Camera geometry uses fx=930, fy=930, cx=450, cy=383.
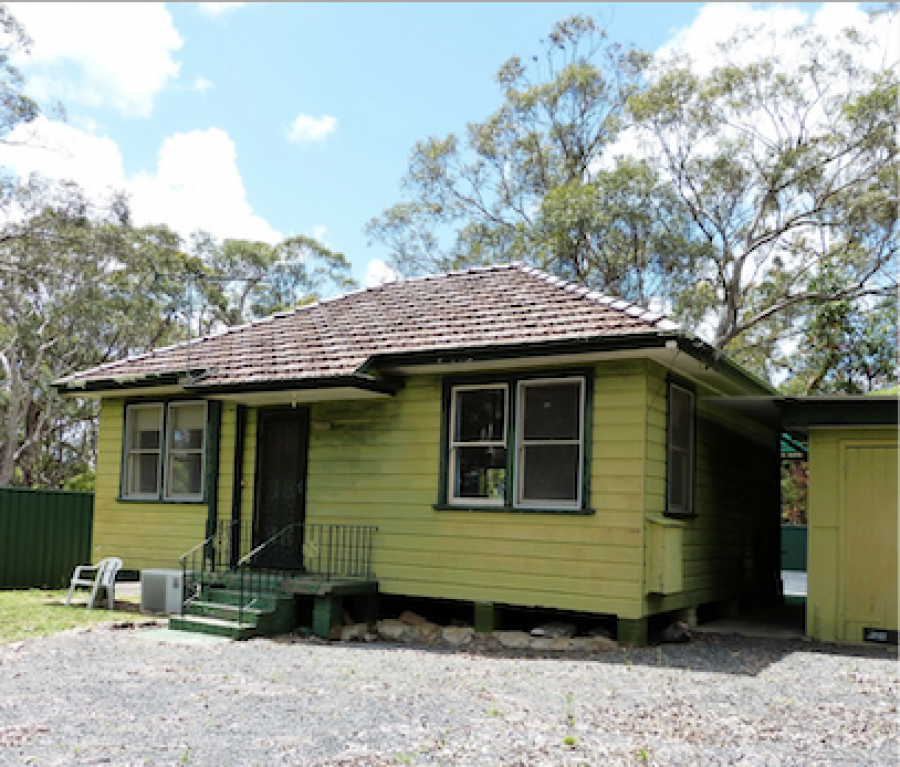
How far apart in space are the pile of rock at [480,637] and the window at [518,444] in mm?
1285

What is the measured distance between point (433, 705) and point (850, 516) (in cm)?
537

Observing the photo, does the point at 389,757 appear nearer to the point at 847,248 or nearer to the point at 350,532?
the point at 350,532

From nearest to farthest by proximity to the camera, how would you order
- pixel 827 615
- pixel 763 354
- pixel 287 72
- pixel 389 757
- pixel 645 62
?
1. pixel 389 757
2. pixel 827 615
3. pixel 287 72
4. pixel 645 62
5. pixel 763 354

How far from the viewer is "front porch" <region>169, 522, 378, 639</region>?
9.55m

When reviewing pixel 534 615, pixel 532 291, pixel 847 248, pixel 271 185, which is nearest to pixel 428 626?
pixel 534 615

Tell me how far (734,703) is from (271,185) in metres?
15.8

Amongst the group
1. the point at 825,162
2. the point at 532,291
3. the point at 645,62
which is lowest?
the point at 532,291

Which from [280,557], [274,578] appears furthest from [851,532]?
[280,557]

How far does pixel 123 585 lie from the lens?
570 inches

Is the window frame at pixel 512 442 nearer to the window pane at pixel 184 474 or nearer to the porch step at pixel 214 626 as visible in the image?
the porch step at pixel 214 626

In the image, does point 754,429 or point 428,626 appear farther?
point 754,429

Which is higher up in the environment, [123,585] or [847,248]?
[847,248]

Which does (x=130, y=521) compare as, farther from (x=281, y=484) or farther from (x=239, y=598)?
(x=239, y=598)

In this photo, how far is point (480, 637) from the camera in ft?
31.2
